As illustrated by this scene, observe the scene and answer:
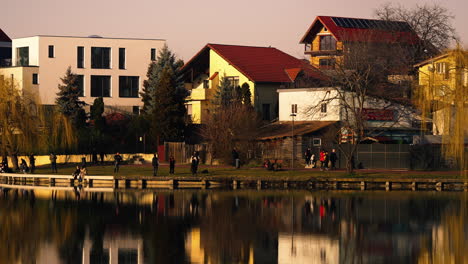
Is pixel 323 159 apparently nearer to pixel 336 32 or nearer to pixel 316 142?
pixel 316 142

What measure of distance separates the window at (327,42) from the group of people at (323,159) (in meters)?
43.4

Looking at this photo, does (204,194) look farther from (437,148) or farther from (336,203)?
(437,148)

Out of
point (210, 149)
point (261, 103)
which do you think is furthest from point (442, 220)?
point (261, 103)

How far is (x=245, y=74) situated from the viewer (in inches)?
3730

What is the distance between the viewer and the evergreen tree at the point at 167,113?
84.7m

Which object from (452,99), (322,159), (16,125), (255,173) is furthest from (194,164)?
(452,99)

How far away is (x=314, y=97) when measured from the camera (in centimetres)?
8231

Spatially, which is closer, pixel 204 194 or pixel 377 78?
pixel 204 194

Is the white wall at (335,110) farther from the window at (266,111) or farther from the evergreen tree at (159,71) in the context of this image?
the evergreen tree at (159,71)

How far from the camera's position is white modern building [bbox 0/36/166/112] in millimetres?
104875

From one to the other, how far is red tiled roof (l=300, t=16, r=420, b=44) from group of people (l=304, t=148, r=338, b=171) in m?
24.2

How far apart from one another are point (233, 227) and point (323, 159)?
1042 inches

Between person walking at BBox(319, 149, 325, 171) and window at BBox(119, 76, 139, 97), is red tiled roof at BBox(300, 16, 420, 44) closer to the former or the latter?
window at BBox(119, 76, 139, 97)

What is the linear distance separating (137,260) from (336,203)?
892 inches
